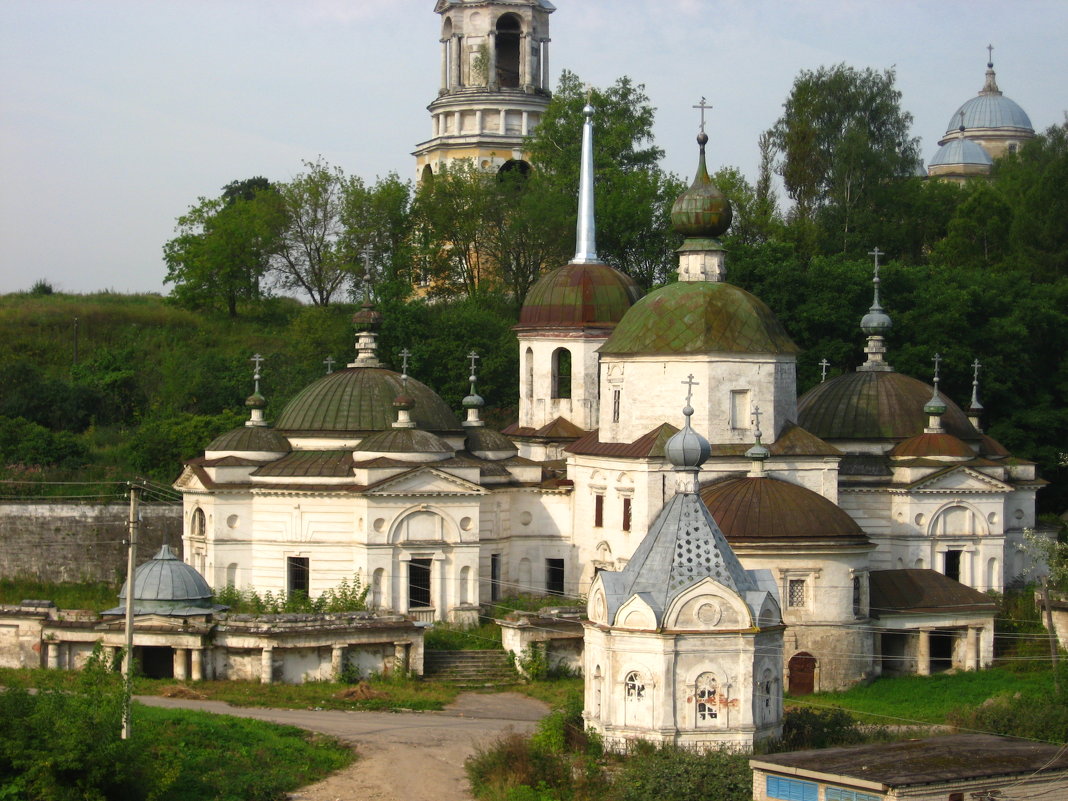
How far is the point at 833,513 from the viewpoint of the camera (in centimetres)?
4003

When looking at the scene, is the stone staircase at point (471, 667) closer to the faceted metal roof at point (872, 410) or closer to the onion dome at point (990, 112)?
the faceted metal roof at point (872, 410)

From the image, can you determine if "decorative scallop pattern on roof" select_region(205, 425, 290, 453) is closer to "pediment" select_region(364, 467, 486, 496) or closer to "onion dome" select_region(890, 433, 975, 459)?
"pediment" select_region(364, 467, 486, 496)

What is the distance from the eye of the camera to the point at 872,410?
1843 inches

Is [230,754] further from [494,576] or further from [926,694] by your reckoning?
[926,694]

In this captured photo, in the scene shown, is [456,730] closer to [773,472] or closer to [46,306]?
[773,472]

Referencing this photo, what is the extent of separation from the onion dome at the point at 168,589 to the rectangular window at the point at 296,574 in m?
4.28

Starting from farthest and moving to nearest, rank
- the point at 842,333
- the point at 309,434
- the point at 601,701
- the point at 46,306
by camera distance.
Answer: the point at 46,306 → the point at 842,333 → the point at 309,434 → the point at 601,701

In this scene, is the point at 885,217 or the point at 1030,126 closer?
the point at 885,217

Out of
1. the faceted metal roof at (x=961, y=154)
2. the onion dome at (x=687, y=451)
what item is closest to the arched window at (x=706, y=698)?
the onion dome at (x=687, y=451)

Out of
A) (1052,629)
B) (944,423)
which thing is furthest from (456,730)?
(944,423)

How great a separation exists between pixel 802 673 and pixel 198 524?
46.0ft

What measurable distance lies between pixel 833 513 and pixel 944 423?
8112mm

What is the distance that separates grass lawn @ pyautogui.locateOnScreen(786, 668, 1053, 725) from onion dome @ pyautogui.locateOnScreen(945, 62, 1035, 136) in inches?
2524

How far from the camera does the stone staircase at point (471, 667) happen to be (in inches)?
1585
